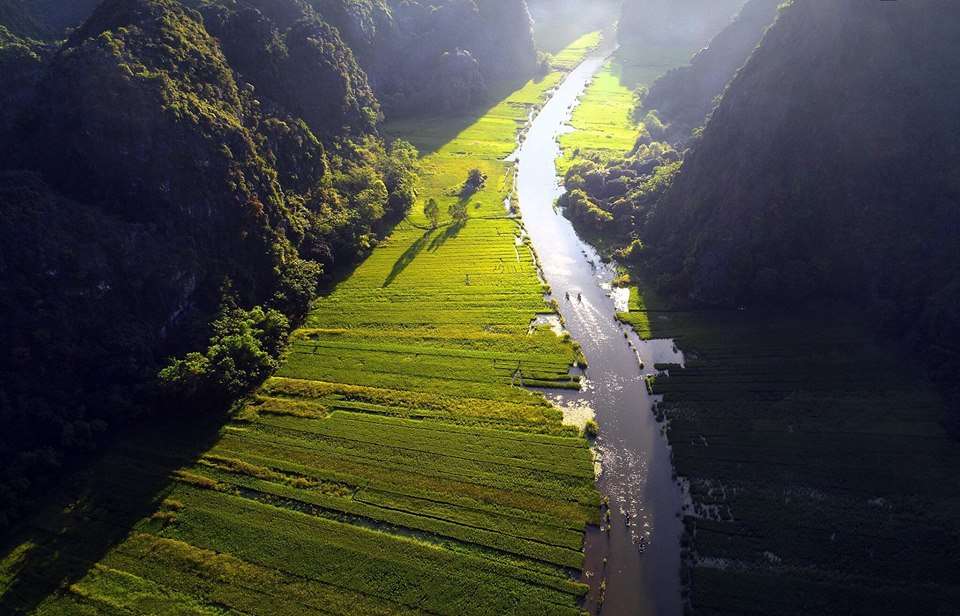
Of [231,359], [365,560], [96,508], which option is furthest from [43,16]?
[365,560]

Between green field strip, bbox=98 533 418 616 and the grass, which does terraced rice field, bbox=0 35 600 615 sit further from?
the grass

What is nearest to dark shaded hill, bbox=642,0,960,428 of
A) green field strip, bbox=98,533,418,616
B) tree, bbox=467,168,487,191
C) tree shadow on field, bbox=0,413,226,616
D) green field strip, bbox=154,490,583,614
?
green field strip, bbox=154,490,583,614

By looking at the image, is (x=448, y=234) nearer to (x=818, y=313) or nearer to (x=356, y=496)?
(x=356, y=496)

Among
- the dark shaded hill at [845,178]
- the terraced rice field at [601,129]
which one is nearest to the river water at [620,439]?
the dark shaded hill at [845,178]

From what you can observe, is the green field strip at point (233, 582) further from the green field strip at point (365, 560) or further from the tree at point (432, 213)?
the tree at point (432, 213)

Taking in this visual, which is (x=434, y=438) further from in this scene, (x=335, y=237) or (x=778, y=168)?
(x=778, y=168)
